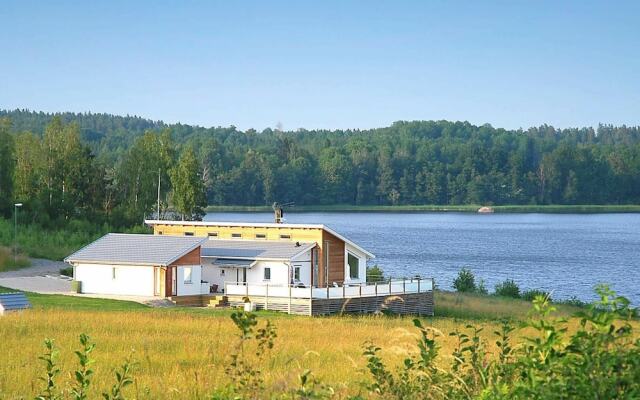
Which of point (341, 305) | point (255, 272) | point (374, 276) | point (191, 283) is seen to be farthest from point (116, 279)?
point (374, 276)

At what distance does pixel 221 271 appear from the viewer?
45.7 m

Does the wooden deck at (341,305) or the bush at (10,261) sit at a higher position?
the bush at (10,261)

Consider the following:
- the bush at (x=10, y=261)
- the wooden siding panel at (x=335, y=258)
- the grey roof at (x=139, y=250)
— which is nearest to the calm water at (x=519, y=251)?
the wooden siding panel at (x=335, y=258)

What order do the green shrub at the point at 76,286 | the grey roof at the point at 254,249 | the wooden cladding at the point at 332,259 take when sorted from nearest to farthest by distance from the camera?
the green shrub at the point at 76,286, the grey roof at the point at 254,249, the wooden cladding at the point at 332,259

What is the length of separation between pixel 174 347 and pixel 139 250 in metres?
25.0

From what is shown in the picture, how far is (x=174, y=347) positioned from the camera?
19.6 m

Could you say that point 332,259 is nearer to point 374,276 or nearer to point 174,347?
point 374,276

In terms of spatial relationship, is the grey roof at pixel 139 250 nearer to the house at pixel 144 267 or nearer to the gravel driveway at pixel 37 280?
the house at pixel 144 267

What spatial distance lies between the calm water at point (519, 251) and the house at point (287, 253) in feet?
48.6

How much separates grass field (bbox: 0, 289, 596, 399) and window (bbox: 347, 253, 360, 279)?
11.2 m

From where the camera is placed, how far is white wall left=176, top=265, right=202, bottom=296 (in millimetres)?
42938

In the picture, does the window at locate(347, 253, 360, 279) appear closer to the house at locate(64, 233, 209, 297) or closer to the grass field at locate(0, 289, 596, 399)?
the house at locate(64, 233, 209, 297)

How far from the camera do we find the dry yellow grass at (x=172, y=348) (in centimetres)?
1188

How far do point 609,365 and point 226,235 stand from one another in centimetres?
4374
